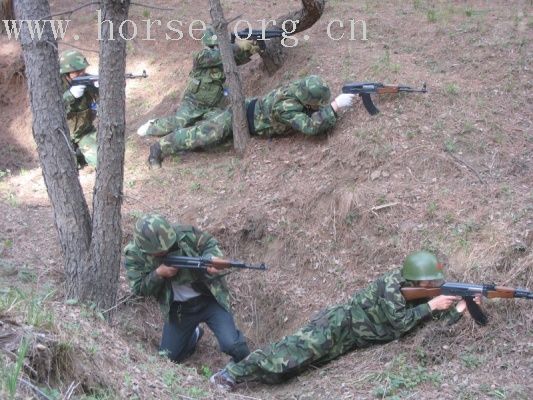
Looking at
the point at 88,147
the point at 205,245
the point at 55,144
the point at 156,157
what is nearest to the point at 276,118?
the point at 156,157

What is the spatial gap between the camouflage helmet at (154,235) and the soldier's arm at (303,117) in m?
2.96

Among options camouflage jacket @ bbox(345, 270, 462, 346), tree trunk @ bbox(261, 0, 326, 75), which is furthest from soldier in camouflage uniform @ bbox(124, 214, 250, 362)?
tree trunk @ bbox(261, 0, 326, 75)

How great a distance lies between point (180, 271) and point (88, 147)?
14.7ft

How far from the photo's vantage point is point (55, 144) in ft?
19.3

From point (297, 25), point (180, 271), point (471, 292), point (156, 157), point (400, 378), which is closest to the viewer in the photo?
point (400, 378)

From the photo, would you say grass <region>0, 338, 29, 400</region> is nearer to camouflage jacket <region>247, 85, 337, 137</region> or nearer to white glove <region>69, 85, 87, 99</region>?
camouflage jacket <region>247, 85, 337, 137</region>

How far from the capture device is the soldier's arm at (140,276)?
6.33 meters

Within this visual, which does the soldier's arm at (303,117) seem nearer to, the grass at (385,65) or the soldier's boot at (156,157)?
the grass at (385,65)

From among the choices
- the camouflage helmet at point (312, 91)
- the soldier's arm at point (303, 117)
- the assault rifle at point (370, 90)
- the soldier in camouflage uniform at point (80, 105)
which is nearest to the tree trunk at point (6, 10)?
the soldier in camouflage uniform at point (80, 105)

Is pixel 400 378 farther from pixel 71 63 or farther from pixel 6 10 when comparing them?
pixel 6 10

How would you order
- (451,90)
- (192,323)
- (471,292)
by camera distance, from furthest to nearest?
1. (451,90)
2. (192,323)
3. (471,292)

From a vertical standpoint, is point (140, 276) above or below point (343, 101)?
below

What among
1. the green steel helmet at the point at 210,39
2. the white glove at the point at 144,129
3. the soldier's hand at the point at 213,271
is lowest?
the white glove at the point at 144,129

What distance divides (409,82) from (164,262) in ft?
14.3
